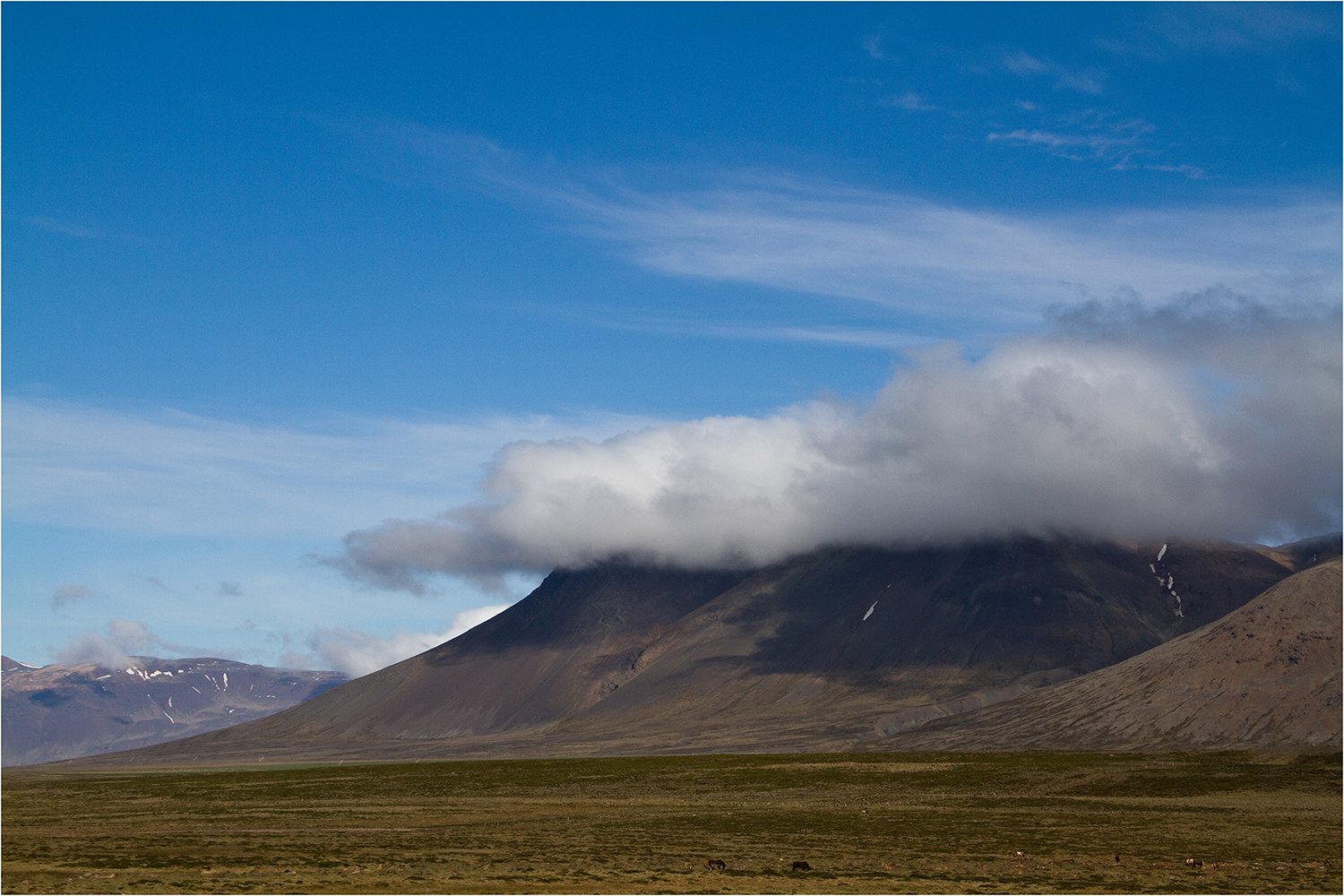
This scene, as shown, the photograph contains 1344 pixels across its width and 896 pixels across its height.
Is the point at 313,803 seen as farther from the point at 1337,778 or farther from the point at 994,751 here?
the point at 994,751

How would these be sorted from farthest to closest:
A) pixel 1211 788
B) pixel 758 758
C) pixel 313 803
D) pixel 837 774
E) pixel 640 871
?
pixel 758 758, pixel 837 774, pixel 1211 788, pixel 313 803, pixel 640 871

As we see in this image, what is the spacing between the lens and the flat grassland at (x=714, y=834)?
149 ft

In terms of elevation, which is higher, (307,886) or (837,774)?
(307,886)

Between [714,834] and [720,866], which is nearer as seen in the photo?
[720,866]

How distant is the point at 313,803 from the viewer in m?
105

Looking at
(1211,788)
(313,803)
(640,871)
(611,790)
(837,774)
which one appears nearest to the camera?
(640,871)

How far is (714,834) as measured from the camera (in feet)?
219

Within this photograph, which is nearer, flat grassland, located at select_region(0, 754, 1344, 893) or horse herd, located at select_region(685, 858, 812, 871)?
flat grassland, located at select_region(0, 754, 1344, 893)

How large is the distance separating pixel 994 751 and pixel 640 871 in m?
154

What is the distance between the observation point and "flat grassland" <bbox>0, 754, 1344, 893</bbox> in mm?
45500

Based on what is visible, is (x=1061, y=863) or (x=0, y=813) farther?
(x=0, y=813)

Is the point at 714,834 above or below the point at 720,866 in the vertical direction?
below

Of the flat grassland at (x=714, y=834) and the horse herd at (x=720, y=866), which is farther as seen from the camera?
the horse herd at (x=720, y=866)

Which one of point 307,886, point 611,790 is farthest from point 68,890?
point 611,790
